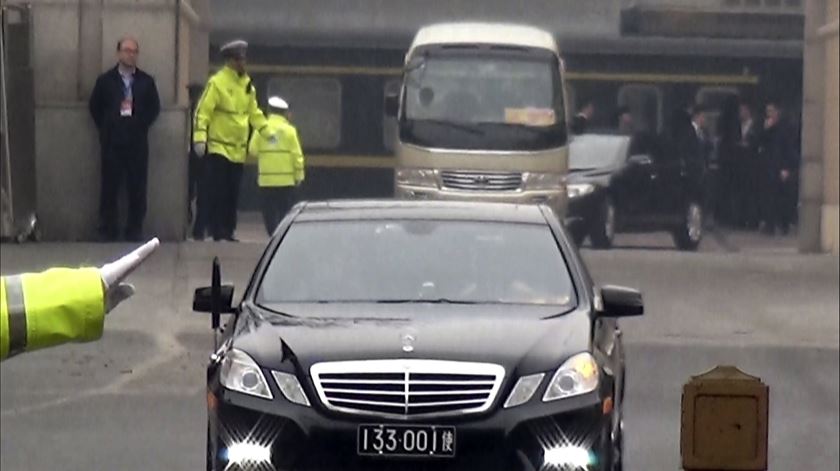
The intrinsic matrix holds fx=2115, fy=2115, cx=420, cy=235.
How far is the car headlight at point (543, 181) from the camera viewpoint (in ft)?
54.2

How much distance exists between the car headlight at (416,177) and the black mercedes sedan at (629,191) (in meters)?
1.18

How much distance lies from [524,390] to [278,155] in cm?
642

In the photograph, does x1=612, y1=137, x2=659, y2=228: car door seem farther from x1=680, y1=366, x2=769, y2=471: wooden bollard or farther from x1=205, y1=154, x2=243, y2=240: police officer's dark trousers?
x1=680, y1=366, x2=769, y2=471: wooden bollard

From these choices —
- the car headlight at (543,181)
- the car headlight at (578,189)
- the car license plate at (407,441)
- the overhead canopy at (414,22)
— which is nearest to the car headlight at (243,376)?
the car license plate at (407,441)

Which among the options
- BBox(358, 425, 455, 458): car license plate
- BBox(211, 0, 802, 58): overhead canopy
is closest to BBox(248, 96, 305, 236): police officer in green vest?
BBox(211, 0, 802, 58): overhead canopy

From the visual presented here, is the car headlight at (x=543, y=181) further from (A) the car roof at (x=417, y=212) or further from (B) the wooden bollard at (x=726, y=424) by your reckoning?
(B) the wooden bollard at (x=726, y=424)

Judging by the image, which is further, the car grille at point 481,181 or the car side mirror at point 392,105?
the car side mirror at point 392,105

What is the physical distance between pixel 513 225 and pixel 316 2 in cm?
380

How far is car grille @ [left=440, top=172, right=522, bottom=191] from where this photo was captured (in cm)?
1544

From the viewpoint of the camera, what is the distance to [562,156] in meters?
17.7

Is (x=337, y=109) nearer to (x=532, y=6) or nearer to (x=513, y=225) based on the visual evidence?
(x=532, y=6)

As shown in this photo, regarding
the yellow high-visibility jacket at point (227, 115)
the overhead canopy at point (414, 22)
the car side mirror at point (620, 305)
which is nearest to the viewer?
the car side mirror at point (620, 305)

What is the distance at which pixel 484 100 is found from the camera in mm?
17891

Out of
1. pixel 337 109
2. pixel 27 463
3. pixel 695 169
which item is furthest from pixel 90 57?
pixel 695 169
